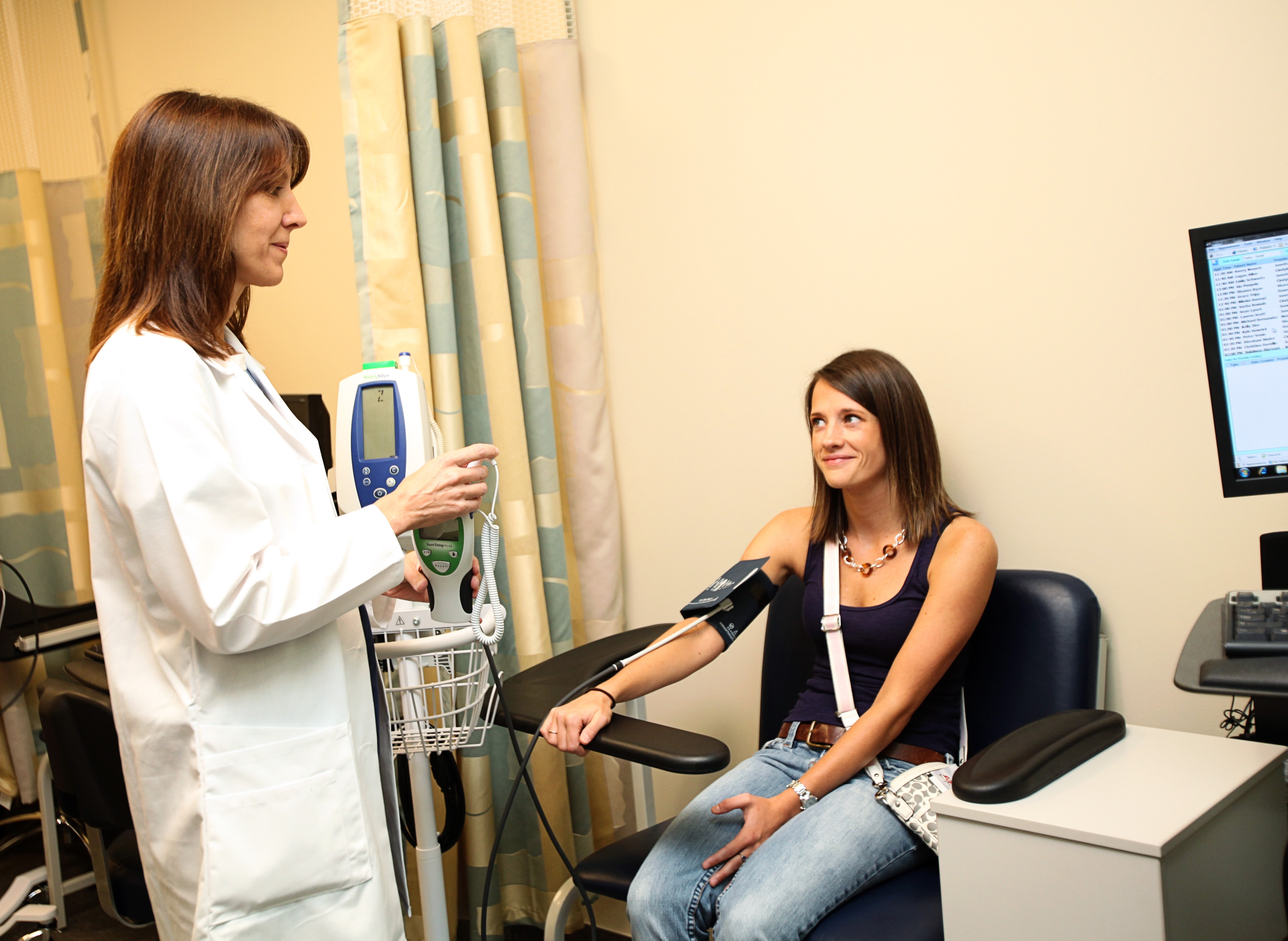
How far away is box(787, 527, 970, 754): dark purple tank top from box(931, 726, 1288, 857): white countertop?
31cm

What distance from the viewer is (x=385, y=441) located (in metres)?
1.46

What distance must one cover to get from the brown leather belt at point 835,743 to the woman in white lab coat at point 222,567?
70cm

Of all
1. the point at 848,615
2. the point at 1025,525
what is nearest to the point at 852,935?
the point at 848,615

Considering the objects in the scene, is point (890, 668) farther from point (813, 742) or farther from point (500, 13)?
point (500, 13)

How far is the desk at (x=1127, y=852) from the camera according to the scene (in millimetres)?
1010

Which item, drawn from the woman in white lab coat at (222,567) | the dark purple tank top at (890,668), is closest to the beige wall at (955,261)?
the dark purple tank top at (890,668)

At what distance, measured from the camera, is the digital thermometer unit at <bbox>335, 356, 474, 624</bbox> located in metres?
1.43

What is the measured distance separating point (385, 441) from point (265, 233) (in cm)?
37

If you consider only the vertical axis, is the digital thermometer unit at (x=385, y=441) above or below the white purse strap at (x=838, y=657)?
above

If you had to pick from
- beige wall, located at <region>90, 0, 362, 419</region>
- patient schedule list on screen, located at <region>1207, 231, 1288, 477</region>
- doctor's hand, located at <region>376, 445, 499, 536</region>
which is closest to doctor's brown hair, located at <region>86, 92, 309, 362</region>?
doctor's hand, located at <region>376, 445, 499, 536</region>

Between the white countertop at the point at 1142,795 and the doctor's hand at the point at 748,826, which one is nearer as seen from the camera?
the white countertop at the point at 1142,795

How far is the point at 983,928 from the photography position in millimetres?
1109

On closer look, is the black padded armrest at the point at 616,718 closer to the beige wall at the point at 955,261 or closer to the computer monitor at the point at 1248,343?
the beige wall at the point at 955,261

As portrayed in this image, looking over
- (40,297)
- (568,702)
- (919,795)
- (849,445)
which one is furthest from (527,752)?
(40,297)
